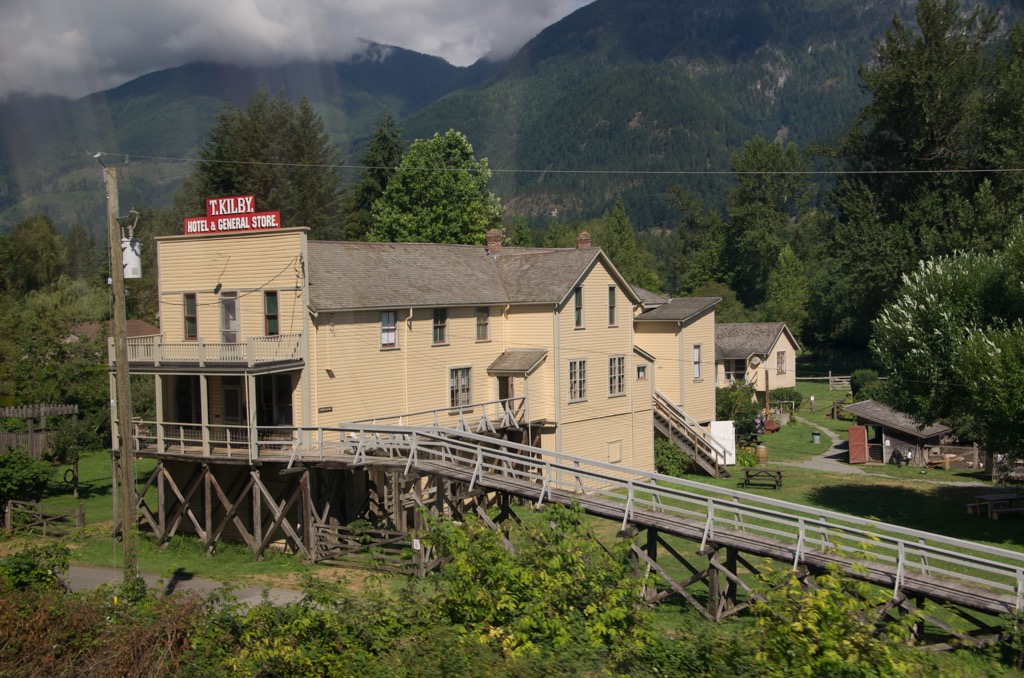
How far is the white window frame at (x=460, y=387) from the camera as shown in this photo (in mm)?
35750

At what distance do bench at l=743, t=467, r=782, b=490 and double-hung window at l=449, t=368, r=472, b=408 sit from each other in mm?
12093

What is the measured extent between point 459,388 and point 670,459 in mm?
12560

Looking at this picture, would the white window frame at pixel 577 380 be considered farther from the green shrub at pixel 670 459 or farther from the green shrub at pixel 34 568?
the green shrub at pixel 34 568

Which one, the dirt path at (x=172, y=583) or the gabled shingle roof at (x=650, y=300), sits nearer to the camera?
the dirt path at (x=172, y=583)

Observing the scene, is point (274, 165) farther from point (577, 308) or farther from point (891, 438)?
point (891, 438)

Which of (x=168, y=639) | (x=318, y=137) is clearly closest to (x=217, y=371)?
(x=168, y=639)

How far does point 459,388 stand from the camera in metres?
36.1

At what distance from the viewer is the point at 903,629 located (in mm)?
13023

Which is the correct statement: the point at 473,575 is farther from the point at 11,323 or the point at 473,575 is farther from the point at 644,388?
the point at 11,323

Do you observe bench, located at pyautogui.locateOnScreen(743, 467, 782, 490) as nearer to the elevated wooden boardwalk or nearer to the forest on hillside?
the elevated wooden boardwalk

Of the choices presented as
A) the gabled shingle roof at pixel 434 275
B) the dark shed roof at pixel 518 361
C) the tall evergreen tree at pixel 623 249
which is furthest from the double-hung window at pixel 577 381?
the tall evergreen tree at pixel 623 249

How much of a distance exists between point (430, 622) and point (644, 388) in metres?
28.1

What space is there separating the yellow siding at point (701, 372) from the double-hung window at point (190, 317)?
22.8 metres


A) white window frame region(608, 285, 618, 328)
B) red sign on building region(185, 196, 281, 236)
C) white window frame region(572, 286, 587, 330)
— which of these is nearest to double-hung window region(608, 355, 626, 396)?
white window frame region(608, 285, 618, 328)
